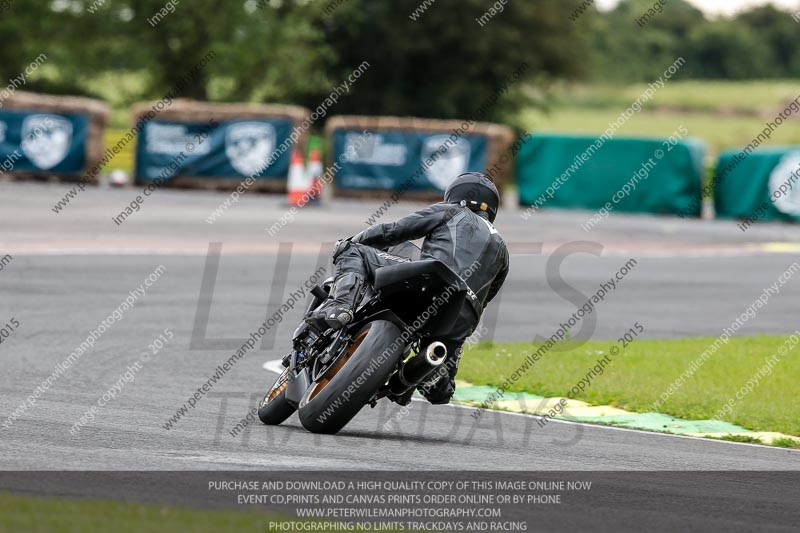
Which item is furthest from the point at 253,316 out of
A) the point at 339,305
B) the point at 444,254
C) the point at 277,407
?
the point at 339,305

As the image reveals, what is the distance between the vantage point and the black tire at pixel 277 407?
8.36 metres

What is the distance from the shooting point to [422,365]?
7867 mm

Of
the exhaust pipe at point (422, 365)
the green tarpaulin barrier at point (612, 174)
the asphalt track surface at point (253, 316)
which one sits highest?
the exhaust pipe at point (422, 365)

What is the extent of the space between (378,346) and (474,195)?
1.33 meters

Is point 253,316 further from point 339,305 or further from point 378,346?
point 378,346

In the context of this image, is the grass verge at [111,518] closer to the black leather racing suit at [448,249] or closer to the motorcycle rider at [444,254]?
the motorcycle rider at [444,254]

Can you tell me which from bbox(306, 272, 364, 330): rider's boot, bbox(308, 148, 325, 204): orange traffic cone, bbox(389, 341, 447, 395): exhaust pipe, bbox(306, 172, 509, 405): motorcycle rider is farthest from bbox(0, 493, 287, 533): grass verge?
bbox(308, 148, 325, 204): orange traffic cone

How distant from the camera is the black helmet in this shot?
27.8 feet

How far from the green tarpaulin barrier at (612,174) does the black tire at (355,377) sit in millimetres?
22326

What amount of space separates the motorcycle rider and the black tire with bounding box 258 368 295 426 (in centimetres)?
62

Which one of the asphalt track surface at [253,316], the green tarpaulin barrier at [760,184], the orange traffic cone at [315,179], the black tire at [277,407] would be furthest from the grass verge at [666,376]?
the orange traffic cone at [315,179]

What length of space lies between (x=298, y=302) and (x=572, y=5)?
43.3 m

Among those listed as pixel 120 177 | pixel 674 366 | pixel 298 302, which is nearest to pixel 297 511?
pixel 674 366

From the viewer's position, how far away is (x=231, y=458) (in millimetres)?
6996
